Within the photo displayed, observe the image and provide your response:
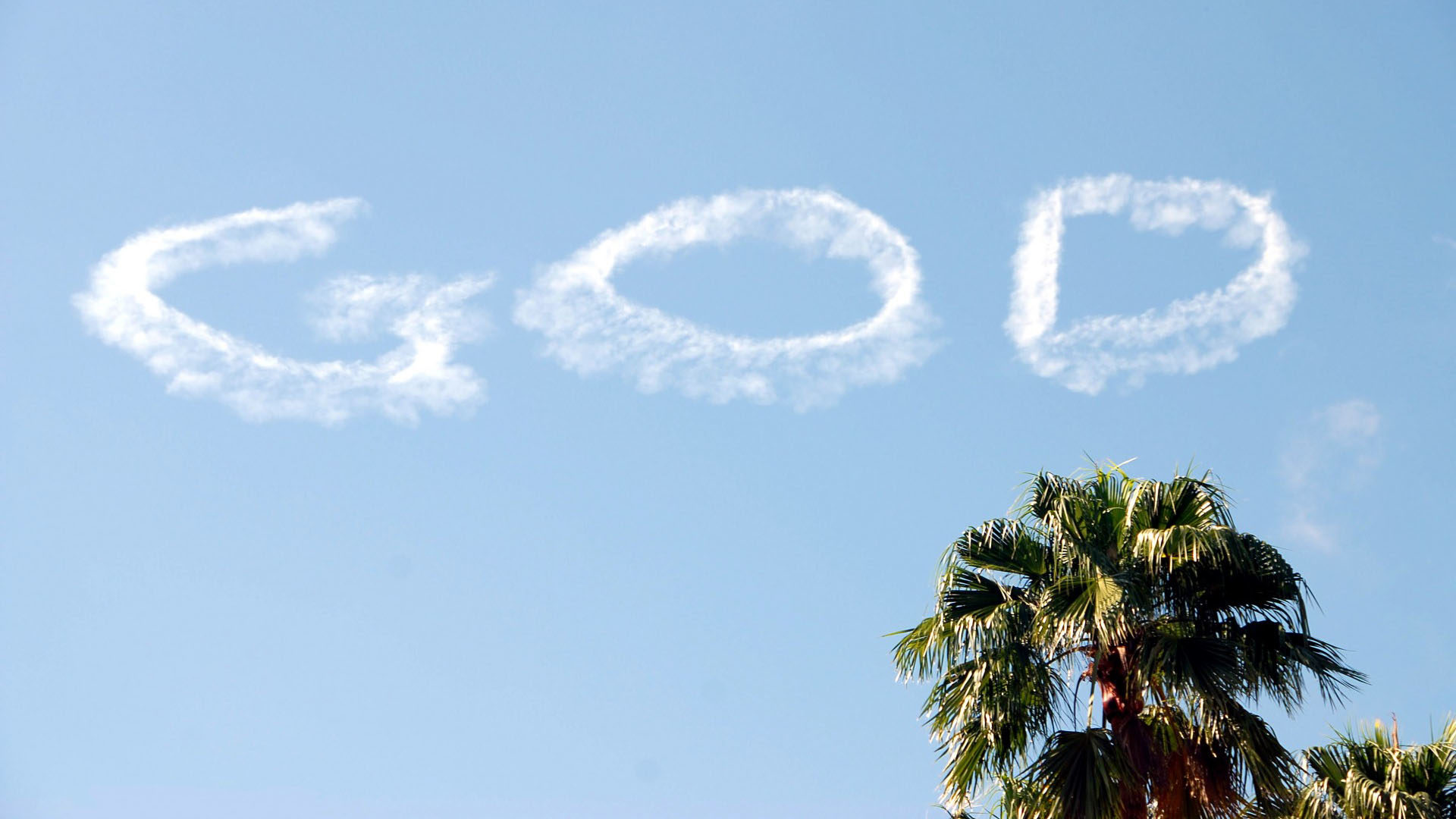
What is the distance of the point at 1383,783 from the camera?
48.2ft

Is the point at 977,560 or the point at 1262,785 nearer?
the point at 1262,785

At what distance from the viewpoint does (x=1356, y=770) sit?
48.8 ft

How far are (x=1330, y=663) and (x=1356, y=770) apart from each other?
1220 millimetres

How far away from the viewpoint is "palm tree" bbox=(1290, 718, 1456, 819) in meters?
14.4

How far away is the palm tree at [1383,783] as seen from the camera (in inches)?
566

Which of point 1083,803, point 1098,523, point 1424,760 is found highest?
point 1098,523

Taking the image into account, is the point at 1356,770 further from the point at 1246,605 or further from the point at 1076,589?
the point at 1076,589

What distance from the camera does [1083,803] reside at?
14.2 m

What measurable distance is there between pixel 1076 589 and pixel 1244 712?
77.0 inches

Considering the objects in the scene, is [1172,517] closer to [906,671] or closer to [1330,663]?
[1330,663]

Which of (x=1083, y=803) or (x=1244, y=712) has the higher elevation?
(x=1244, y=712)

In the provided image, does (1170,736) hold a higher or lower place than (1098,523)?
lower

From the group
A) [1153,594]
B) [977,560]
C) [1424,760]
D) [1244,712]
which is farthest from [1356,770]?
[977,560]

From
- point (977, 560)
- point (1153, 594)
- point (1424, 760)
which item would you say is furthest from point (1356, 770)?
point (977, 560)
